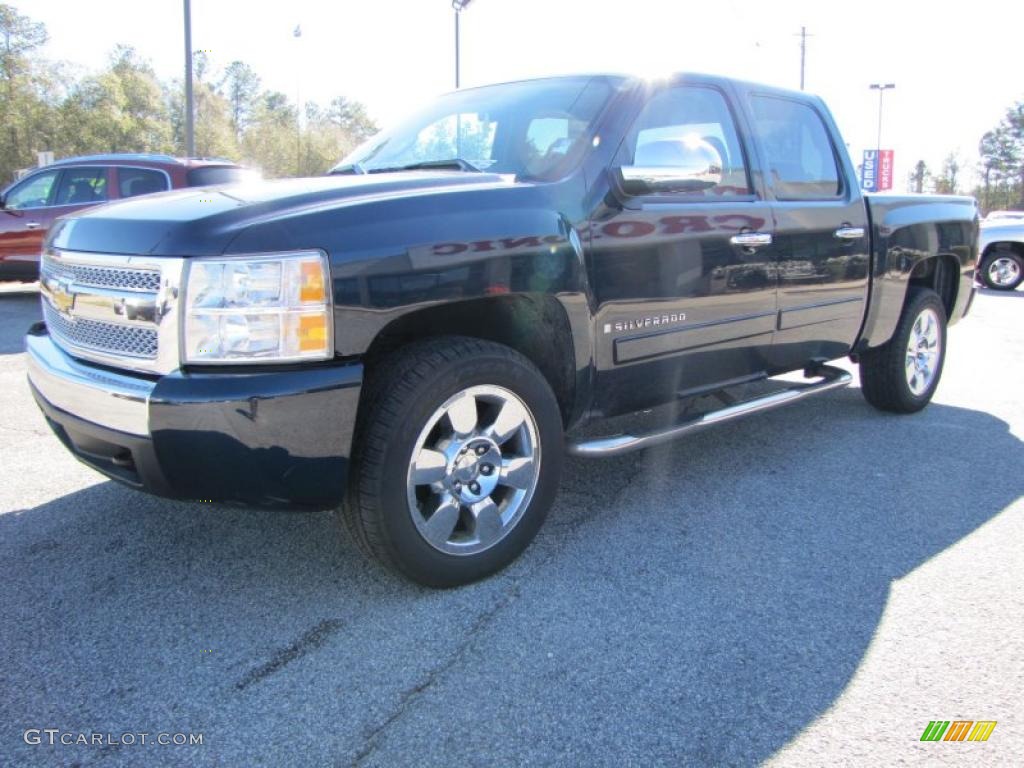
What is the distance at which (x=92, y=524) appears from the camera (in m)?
3.27

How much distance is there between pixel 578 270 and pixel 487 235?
0.43m

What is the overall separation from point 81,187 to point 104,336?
8.49 metres

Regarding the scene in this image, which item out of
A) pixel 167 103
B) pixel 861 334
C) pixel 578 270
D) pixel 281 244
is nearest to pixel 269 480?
pixel 281 244

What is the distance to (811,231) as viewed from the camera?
409cm

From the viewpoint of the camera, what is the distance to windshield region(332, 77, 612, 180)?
10.6ft

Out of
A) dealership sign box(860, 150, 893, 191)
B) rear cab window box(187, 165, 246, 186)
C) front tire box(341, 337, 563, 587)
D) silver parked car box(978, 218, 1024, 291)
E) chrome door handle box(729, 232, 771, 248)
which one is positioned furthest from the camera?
dealership sign box(860, 150, 893, 191)

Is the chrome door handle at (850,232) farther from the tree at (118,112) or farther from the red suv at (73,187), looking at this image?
the tree at (118,112)

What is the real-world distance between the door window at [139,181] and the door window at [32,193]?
1185mm

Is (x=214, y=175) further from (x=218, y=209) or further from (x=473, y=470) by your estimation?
(x=473, y=470)

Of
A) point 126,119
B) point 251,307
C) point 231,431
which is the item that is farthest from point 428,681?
point 126,119

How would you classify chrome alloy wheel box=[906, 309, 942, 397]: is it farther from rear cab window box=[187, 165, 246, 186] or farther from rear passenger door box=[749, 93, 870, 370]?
rear cab window box=[187, 165, 246, 186]

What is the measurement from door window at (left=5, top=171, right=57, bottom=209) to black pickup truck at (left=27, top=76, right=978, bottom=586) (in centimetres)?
791

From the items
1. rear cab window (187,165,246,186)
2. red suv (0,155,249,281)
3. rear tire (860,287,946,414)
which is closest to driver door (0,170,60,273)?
red suv (0,155,249,281)

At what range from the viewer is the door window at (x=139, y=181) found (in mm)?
9352
